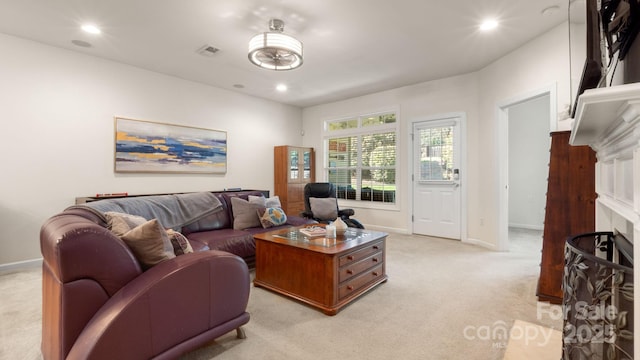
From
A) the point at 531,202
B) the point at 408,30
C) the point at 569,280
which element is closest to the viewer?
the point at 569,280

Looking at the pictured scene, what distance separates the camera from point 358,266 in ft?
8.24

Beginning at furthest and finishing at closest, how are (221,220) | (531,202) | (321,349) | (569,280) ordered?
(531,202) < (221,220) < (321,349) < (569,280)

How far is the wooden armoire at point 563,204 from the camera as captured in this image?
234 cm

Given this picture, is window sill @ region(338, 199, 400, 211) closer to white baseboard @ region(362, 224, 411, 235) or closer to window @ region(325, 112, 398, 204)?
window @ region(325, 112, 398, 204)

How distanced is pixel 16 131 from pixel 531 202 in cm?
815

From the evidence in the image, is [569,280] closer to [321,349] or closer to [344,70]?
[321,349]

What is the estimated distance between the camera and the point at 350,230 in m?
3.07

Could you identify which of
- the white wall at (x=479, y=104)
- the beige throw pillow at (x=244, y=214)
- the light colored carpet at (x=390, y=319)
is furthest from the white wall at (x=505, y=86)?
the beige throw pillow at (x=244, y=214)

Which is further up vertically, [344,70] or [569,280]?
[344,70]

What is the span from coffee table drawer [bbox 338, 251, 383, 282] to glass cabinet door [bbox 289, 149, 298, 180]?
3483 millimetres

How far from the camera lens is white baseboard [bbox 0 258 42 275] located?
3233 mm

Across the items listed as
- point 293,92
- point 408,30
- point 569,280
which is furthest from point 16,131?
point 569,280

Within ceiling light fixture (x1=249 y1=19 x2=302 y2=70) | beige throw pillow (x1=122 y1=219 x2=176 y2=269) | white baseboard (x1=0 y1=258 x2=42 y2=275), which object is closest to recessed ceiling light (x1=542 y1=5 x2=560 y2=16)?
ceiling light fixture (x1=249 y1=19 x2=302 y2=70)

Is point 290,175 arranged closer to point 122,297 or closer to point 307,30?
point 307,30
